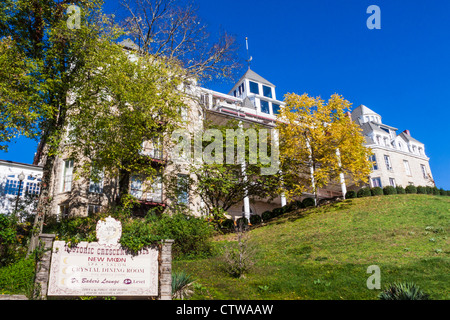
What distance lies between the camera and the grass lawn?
473 inches

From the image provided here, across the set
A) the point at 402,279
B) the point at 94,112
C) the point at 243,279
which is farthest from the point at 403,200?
the point at 94,112

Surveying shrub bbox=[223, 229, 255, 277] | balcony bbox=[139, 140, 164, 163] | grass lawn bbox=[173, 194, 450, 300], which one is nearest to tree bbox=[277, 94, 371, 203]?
grass lawn bbox=[173, 194, 450, 300]

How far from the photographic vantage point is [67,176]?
84.4 feet

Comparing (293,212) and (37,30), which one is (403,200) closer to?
(293,212)

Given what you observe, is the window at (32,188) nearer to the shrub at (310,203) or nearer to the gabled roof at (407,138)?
the shrub at (310,203)

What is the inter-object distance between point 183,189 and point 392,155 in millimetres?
33468

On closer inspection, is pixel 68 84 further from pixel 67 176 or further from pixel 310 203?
pixel 310 203

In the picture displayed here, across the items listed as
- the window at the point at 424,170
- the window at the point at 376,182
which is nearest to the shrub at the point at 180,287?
the window at the point at 376,182

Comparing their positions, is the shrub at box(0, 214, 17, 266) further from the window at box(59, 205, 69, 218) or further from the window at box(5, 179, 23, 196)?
the window at box(59, 205, 69, 218)

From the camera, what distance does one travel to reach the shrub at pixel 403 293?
32.5 ft

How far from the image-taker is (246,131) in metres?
29.0

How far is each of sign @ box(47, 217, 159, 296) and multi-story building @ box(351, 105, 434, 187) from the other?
40533 mm

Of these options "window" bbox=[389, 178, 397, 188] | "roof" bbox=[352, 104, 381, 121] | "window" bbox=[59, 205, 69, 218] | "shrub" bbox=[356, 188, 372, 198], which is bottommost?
"window" bbox=[59, 205, 69, 218]

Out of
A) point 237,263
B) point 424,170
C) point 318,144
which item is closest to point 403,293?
point 237,263
